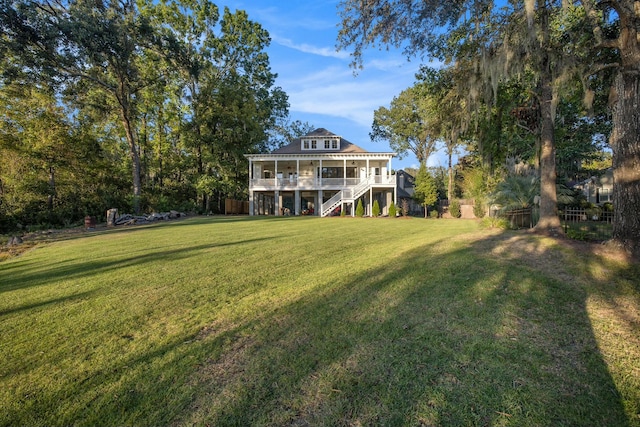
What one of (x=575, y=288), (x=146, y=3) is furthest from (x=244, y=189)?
(x=575, y=288)

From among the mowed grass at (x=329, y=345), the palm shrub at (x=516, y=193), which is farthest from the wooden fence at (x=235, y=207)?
the mowed grass at (x=329, y=345)

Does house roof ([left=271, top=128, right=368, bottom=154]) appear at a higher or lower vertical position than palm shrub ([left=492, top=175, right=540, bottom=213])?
higher

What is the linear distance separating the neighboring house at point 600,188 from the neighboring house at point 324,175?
41.6 ft

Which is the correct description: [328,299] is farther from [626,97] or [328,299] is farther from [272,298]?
[626,97]

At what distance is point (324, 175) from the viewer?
2608 cm

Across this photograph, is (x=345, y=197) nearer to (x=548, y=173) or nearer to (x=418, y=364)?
(x=548, y=173)

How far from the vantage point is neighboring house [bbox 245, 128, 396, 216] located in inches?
892

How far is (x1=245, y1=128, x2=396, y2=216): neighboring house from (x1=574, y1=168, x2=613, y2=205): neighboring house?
1269cm

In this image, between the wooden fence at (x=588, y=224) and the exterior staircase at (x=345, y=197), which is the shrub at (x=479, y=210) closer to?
the wooden fence at (x=588, y=224)

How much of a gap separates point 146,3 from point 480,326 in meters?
31.1

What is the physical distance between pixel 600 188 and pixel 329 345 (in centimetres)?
2496

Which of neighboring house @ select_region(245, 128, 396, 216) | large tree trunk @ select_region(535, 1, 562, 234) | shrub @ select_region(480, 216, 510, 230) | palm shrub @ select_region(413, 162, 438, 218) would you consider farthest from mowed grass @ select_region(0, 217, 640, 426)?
palm shrub @ select_region(413, 162, 438, 218)

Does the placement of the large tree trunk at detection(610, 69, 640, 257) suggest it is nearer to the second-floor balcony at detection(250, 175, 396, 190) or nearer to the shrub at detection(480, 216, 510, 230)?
the shrub at detection(480, 216, 510, 230)

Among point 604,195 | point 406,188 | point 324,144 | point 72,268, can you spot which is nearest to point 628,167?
point 72,268
